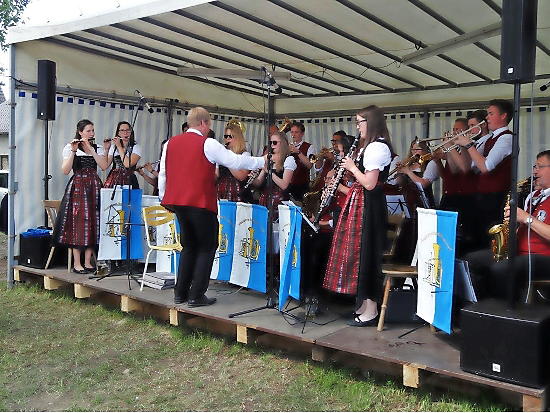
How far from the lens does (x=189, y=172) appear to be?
3.91 meters

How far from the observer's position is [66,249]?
5820 millimetres

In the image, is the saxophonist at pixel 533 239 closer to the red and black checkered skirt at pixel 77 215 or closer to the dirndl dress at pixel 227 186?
the dirndl dress at pixel 227 186

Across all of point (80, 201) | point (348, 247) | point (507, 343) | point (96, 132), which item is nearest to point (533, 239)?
point (507, 343)

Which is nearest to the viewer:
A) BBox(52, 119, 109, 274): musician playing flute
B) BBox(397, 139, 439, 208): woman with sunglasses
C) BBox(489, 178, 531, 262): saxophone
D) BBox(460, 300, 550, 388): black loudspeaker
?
BBox(460, 300, 550, 388): black loudspeaker

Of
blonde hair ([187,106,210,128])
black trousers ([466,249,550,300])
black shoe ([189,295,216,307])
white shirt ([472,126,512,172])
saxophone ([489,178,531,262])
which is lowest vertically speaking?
black shoe ([189,295,216,307])

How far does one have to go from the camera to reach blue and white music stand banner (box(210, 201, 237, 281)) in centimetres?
460

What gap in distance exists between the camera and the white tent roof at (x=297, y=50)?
4484mm

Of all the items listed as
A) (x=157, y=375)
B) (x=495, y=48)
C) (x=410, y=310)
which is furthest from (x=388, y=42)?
(x=157, y=375)

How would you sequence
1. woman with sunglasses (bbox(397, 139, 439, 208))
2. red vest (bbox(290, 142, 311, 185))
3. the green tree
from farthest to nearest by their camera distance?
the green tree, red vest (bbox(290, 142, 311, 185)), woman with sunglasses (bbox(397, 139, 439, 208))

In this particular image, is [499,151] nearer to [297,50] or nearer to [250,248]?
[250,248]

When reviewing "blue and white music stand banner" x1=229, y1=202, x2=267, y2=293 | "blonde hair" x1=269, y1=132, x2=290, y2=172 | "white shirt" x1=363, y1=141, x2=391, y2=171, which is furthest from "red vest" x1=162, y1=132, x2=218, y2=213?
"white shirt" x1=363, y1=141, x2=391, y2=171

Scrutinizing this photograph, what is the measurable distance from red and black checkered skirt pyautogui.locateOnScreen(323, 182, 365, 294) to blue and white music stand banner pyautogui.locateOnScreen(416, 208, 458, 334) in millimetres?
422

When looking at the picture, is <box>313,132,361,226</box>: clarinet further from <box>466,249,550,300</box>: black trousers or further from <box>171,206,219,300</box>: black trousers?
<box>466,249,550,300</box>: black trousers

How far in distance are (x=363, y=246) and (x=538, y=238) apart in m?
1.05
